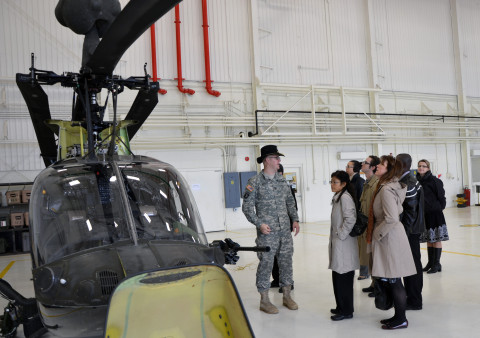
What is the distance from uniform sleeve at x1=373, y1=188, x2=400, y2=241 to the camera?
353cm

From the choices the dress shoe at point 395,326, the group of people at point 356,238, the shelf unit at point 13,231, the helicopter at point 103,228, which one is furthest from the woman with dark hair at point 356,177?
the shelf unit at point 13,231

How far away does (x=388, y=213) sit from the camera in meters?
3.54

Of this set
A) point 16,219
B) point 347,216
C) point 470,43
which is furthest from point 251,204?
point 470,43

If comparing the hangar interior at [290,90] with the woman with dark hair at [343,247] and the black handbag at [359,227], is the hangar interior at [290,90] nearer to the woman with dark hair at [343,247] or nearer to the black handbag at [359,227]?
the woman with dark hair at [343,247]

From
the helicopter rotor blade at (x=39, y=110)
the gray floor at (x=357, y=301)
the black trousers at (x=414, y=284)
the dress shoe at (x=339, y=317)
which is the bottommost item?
the gray floor at (x=357, y=301)

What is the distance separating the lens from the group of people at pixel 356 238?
3527mm

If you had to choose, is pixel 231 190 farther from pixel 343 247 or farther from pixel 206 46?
pixel 343 247

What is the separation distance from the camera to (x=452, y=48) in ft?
52.4

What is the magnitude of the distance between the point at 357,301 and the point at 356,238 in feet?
3.13

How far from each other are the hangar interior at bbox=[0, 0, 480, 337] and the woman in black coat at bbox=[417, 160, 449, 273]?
3055 millimetres

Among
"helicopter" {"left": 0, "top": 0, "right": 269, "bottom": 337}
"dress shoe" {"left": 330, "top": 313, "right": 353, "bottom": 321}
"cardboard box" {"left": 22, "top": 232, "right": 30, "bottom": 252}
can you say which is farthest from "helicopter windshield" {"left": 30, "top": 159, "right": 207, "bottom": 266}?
"cardboard box" {"left": 22, "top": 232, "right": 30, "bottom": 252}

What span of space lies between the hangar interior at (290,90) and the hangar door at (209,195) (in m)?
0.04

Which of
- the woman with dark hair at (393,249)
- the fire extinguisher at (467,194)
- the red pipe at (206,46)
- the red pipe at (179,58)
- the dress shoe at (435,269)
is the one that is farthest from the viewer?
the fire extinguisher at (467,194)

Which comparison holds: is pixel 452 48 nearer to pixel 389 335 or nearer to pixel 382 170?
pixel 382 170
